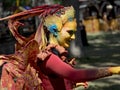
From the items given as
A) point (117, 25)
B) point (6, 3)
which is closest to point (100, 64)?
point (117, 25)

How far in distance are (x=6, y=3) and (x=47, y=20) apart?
32188 millimetres

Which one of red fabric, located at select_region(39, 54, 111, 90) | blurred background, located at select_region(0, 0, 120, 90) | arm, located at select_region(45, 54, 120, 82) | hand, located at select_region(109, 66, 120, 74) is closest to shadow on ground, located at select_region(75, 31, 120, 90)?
blurred background, located at select_region(0, 0, 120, 90)

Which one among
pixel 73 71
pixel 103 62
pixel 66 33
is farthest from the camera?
pixel 103 62

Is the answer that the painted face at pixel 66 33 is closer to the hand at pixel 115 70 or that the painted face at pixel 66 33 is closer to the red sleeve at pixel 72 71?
the red sleeve at pixel 72 71

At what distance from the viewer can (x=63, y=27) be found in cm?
377

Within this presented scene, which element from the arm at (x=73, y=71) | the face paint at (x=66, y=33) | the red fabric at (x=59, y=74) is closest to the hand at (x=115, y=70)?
the arm at (x=73, y=71)

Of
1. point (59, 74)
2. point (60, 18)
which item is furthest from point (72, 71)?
point (60, 18)

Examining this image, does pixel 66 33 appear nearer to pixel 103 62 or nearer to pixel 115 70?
pixel 115 70

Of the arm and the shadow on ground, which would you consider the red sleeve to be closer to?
the arm

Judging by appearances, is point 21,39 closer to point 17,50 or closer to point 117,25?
point 17,50

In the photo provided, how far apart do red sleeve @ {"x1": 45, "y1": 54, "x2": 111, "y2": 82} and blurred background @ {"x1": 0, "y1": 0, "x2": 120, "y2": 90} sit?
3.61 metres

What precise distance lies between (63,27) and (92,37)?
2033 centimetres

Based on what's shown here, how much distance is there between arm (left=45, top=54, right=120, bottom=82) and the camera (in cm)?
319

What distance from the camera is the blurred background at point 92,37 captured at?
12719 millimetres
